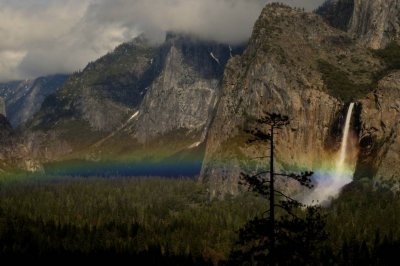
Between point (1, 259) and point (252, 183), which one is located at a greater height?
point (252, 183)

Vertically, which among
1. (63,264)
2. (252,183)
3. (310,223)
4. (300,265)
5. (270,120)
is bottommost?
(63,264)

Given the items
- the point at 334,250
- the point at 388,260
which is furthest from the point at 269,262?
the point at 334,250

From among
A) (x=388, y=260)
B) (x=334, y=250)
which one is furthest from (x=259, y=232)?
(x=334, y=250)

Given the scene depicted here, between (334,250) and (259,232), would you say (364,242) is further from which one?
(259,232)

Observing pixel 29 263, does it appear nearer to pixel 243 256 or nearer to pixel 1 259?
pixel 1 259

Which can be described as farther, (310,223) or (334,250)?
(334,250)

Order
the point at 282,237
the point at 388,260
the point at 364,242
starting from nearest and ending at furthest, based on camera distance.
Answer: the point at 282,237 → the point at 388,260 → the point at 364,242

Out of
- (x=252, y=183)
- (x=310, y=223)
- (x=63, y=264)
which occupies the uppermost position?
(x=252, y=183)

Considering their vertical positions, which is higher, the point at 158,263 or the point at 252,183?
the point at 252,183

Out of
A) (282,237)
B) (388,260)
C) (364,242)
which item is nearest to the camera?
(282,237)
